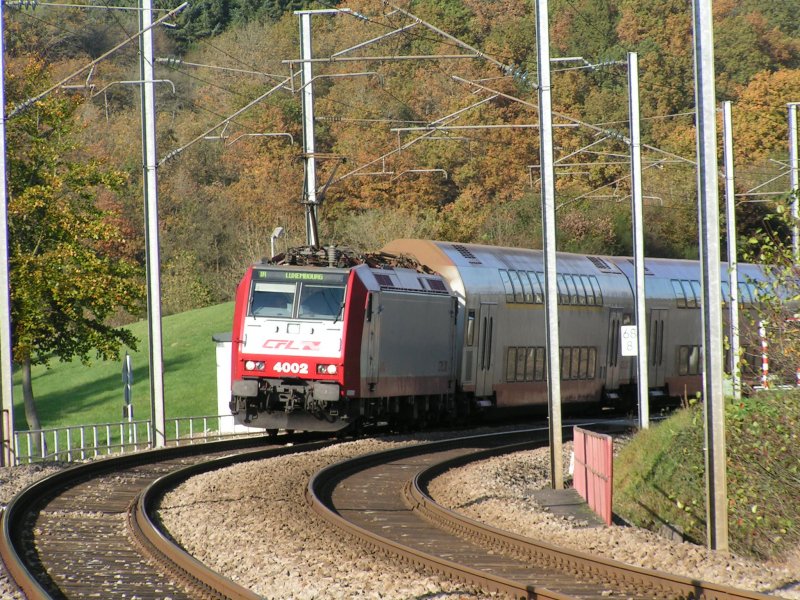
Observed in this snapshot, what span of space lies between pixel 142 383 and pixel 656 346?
25.7 meters

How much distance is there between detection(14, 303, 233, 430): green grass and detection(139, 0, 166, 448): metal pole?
19.4 metres

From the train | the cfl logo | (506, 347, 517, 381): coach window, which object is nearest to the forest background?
the train

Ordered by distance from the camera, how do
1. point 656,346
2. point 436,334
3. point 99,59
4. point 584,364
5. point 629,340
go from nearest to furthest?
point 99,59 → point 629,340 → point 436,334 → point 584,364 → point 656,346

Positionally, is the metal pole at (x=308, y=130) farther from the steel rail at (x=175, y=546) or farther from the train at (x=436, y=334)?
the steel rail at (x=175, y=546)

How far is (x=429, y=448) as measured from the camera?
76.6 feet

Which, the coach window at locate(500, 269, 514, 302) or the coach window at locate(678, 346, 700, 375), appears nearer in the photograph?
the coach window at locate(500, 269, 514, 302)

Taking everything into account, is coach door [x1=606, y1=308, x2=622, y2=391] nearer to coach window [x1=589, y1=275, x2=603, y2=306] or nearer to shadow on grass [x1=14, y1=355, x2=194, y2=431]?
coach window [x1=589, y1=275, x2=603, y2=306]

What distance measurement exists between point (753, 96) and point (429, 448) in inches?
2007

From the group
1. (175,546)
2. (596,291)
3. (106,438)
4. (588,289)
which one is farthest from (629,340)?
(106,438)

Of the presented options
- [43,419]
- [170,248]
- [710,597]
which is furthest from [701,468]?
[170,248]

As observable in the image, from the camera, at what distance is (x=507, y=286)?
28734mm

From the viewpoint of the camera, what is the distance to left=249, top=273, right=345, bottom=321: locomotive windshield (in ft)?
75.7

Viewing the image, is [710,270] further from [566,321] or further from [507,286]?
[566,321]

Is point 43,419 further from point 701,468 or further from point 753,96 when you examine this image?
point 753,96
